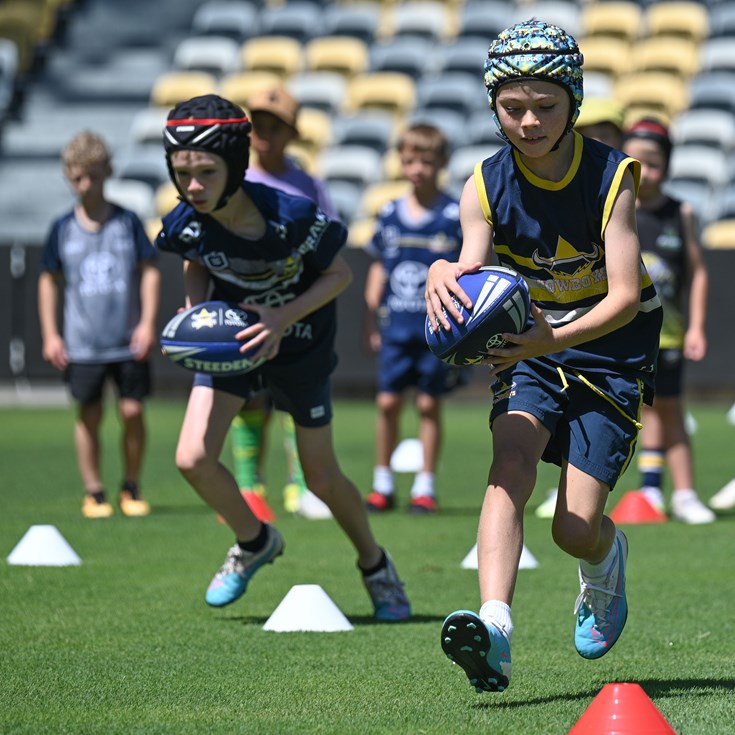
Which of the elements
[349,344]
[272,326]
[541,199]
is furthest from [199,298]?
[349,344]

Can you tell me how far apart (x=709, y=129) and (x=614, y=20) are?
9.75ft

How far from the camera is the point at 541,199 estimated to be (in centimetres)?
454

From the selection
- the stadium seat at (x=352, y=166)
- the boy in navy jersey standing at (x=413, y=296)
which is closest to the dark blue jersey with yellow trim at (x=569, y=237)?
the boy in navy jersey standing at (x=413, y=296)

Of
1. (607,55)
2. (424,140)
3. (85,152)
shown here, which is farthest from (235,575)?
(607,55)

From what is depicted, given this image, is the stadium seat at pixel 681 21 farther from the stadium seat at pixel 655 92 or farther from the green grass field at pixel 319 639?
the green grass field at pixel 319 639

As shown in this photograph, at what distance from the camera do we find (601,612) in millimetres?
4707

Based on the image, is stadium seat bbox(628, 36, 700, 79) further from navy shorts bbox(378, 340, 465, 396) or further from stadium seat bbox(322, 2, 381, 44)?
navy shorts bbox(378, 340, 465, 396)

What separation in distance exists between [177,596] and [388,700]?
205 cm

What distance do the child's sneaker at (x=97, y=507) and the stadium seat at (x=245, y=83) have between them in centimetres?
1254

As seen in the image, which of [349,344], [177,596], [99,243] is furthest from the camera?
[349,344]

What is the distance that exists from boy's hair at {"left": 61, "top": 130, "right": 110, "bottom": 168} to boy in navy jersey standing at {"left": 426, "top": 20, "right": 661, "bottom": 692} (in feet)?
15.2

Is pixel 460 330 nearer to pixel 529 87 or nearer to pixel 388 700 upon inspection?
pixel 529 87

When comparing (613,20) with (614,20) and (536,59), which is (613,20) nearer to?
(614,20)

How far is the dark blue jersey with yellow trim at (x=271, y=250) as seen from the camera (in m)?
5.64
